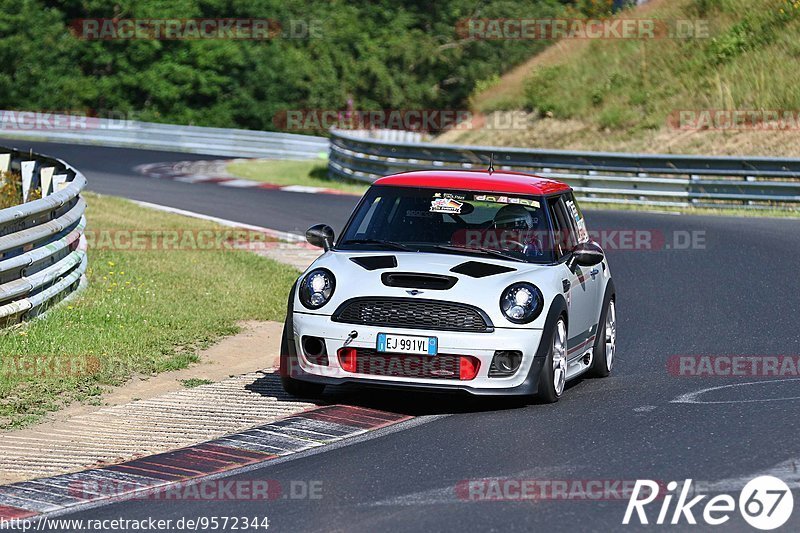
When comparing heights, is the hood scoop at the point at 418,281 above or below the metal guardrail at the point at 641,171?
above

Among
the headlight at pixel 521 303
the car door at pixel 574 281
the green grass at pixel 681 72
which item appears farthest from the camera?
the green grass at pixel 681 72

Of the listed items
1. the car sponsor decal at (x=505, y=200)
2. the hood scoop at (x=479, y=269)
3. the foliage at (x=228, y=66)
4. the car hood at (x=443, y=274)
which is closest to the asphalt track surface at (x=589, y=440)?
the car hood at (x=443, y=274)

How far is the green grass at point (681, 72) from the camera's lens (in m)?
31.6

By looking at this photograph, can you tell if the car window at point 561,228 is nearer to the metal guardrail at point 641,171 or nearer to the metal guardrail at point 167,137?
the metal guardrail at point 641,171

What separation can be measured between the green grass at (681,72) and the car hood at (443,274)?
74.8 feet

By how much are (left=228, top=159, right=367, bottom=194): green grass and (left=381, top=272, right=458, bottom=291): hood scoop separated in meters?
18.0

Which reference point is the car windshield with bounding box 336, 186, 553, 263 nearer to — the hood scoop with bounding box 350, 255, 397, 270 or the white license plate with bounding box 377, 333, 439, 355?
the hood scoop with bounding box 350, 255, 397, 270

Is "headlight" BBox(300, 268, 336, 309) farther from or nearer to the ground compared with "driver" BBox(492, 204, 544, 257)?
nearer to the ground

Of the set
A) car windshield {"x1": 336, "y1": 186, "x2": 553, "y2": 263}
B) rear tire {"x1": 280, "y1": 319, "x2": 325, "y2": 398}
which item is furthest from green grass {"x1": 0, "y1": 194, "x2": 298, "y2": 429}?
car windshield {"x1": 336, "y1": 186, "x2": 553, "y2": 263}

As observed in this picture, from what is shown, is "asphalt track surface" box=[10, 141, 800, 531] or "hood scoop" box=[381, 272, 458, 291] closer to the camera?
"asphalt track surface" box=[10, 141, 800, 531]

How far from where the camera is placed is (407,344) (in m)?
8.59

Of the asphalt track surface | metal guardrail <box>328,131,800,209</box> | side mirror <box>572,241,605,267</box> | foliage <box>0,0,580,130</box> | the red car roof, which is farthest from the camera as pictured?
foliage <box>0,0,580,130</box>

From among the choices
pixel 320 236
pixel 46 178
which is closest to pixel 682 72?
pixel 46 178

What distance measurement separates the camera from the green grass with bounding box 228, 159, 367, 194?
28641 millimetres
